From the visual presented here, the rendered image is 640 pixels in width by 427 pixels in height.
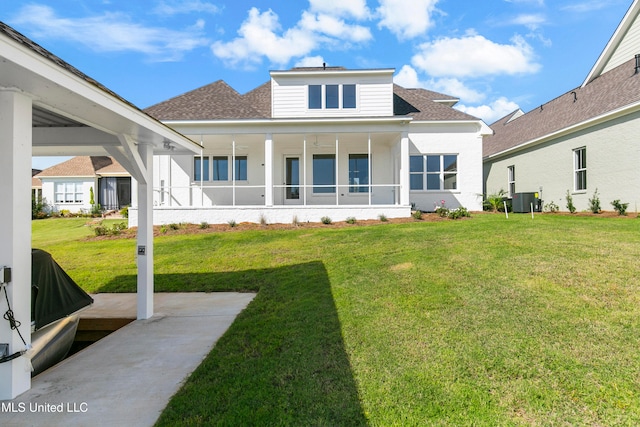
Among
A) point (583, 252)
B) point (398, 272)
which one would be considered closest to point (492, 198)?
point (583, 252)

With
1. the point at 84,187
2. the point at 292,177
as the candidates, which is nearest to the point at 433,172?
the point at 292,177

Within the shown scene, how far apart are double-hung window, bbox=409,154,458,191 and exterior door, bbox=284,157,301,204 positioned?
201 inches

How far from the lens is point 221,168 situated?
15938 millimetres

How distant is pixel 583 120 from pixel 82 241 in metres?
18.5

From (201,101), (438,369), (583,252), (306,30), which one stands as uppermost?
(306,30)

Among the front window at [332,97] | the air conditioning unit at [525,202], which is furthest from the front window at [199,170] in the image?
the air conditioning unit at [525,202]

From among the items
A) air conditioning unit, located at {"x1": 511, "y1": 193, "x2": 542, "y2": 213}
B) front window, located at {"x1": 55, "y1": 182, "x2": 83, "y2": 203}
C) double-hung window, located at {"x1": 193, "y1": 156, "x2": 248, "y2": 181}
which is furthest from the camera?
front window, located at {"x1": 55, "y1": 182, "x2": 83, "y2": 203}

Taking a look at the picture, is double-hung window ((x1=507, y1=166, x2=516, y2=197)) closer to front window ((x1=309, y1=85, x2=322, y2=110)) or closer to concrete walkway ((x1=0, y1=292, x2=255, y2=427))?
front window ((x1=309, y1=85, x2=322, y2=110))

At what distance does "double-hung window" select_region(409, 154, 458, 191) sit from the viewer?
15.4 m

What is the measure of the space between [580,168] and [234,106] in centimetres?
1408

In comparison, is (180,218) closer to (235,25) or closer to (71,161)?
(235,25)

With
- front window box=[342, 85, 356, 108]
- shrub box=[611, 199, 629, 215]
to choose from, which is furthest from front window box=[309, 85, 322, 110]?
shrub box=[611, 199, 629, 215]

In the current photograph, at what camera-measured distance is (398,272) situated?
6129 mm

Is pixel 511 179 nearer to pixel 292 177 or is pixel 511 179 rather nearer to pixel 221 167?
pixel 292 177
